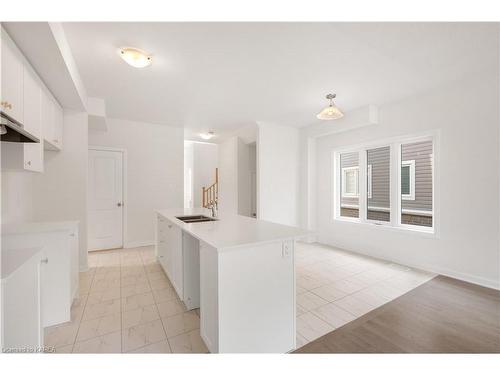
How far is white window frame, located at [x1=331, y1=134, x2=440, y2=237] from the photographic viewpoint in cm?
325

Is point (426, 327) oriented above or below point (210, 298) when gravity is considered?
below

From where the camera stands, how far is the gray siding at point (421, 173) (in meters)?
3.40

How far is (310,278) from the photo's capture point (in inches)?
121

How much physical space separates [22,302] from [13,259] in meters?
0.26

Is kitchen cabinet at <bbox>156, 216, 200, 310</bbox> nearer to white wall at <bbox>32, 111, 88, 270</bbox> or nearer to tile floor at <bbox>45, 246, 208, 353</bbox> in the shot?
tile floor at <bbox>45, 246, 208, 353</bbox>

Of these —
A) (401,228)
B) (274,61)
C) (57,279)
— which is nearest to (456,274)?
(401,228)

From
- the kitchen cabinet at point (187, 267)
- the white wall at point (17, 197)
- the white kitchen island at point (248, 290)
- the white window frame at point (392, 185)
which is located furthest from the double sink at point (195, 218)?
the white window frame at point (392, 185)

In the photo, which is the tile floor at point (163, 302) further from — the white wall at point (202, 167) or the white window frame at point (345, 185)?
the white wall at point (202, 167)

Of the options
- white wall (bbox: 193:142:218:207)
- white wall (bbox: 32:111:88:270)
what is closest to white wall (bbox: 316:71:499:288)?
white wall (bbox: 32:111:88:270)

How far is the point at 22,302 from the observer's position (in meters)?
1.27

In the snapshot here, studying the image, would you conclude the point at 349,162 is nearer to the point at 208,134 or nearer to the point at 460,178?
the point at 460,178

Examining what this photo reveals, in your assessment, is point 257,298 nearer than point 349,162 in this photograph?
Yes

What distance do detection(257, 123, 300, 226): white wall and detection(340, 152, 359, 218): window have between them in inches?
39.7
